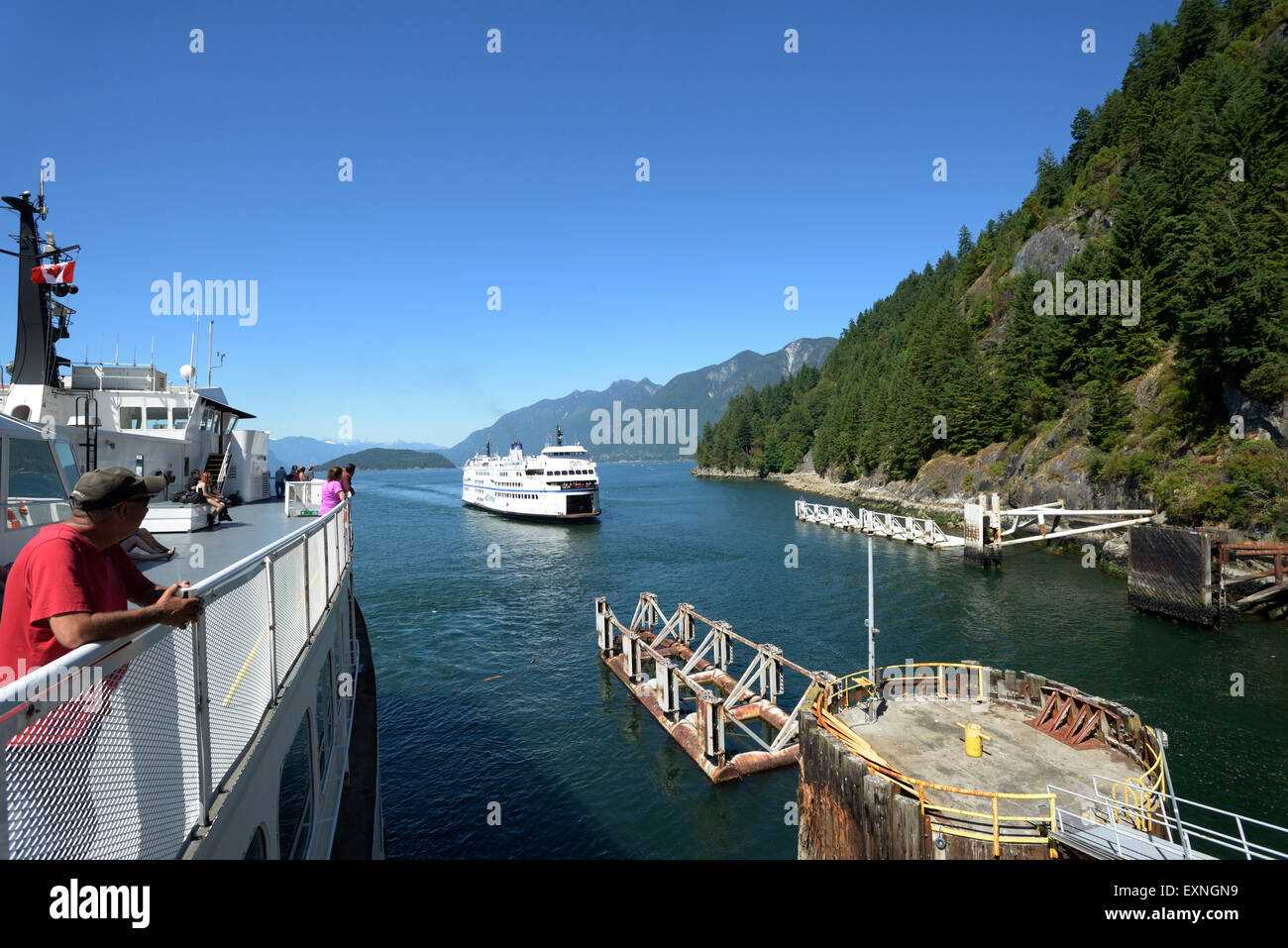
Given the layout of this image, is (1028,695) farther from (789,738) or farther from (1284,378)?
(1284,378)

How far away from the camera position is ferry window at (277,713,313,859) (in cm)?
610

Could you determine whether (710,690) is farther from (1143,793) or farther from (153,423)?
(153,423)

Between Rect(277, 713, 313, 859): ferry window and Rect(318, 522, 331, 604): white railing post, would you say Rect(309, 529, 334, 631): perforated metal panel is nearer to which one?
Rect(318, 522, 331, 604): white railing post

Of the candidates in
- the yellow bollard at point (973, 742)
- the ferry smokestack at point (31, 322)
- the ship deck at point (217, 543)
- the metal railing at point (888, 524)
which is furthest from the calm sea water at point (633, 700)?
the ferry smokestack at point (31, 322)

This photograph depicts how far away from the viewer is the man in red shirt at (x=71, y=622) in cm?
240

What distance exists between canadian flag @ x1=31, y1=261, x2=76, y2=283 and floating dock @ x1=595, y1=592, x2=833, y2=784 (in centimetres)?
2075

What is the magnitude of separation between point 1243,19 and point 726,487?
329 feet

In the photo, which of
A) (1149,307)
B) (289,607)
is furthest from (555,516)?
(289,607)

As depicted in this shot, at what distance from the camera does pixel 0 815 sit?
209 centimetres

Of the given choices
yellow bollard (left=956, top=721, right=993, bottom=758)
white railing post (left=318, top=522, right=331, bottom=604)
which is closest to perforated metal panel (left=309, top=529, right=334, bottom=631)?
white railing post (left=318, top=522, right=331, bottom=604)

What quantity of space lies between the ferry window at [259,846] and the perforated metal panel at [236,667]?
0.93 m

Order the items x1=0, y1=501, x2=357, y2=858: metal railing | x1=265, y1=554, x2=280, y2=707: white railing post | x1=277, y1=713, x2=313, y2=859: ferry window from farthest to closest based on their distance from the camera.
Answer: x1=277, y1=713, x2=313, y2=859: ferry window
x1=265, y1=554, x2=280, y2=707: white railing post
x1=0, y1=501, x2=357, y2=858: metal railing

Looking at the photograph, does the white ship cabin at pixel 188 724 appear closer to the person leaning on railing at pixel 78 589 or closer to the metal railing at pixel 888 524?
the person leaning on railing at pixel 78 589

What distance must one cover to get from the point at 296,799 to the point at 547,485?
217ft
